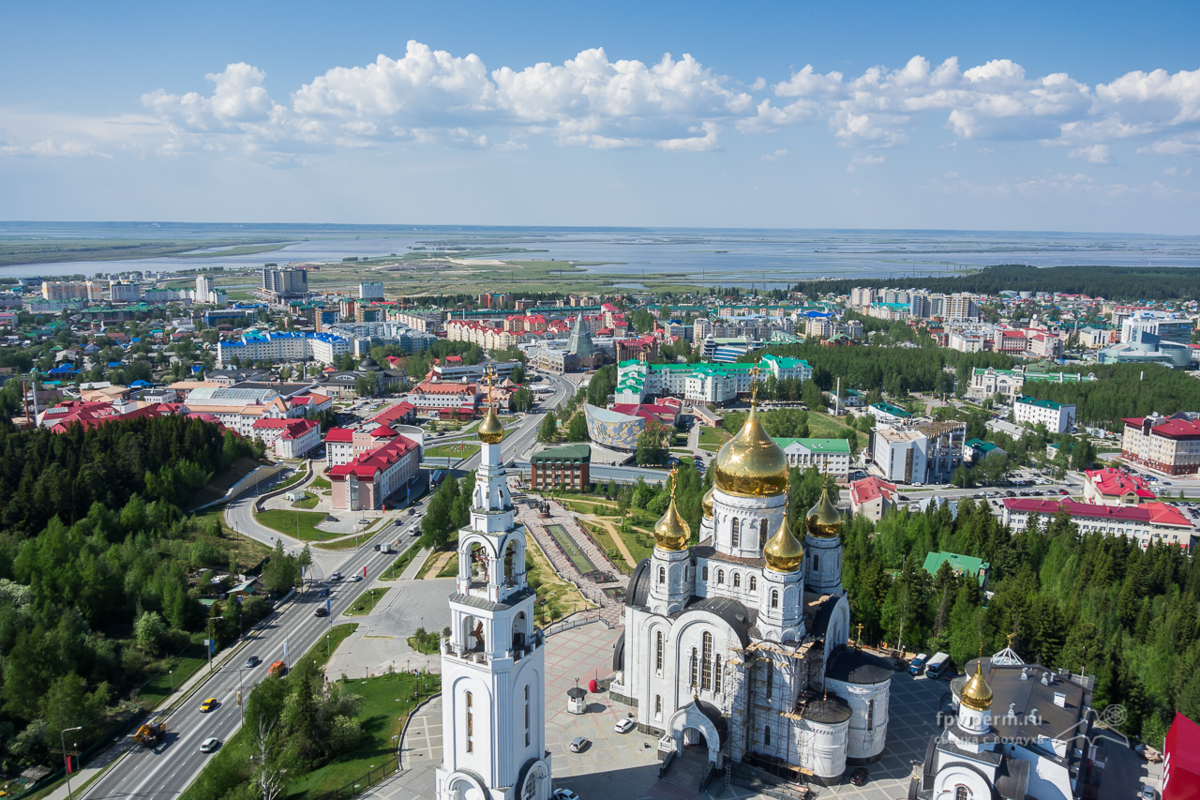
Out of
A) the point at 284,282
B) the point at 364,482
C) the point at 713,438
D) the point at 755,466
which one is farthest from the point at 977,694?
the point at 284,282

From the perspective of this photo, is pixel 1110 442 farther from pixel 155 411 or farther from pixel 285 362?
pixel 285 362

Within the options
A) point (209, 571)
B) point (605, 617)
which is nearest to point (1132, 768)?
point (605, 617)

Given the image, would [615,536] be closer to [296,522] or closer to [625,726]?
[296,522]

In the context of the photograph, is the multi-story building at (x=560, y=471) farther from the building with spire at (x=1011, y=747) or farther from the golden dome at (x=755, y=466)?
the building with spire at (x=1011, y=747)

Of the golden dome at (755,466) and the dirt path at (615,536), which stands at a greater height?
the golden dome at (755,466)

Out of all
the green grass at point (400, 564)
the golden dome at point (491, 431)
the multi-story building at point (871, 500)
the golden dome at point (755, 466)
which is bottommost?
the green grass at point (400, 564)

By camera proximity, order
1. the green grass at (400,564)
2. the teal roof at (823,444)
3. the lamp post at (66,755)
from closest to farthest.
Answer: the lamp post at (66,755) < the green grass at (400,564) < the teal roof at (823,444)

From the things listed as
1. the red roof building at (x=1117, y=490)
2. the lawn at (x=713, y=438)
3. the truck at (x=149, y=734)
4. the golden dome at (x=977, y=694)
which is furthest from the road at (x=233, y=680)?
the red roof building at (x=1117, y=490)

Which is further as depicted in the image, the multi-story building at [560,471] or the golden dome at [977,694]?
the multi-story building at [560,471]
